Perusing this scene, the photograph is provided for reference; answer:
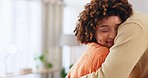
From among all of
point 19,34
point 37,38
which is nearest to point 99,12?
point 19,34

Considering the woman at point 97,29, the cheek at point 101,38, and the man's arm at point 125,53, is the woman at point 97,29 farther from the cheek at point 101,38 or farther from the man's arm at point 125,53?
the man's arm at point 125,53

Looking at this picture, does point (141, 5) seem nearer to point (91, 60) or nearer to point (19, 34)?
point (91, 60)

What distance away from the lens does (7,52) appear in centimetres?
400

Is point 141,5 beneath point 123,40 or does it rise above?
above

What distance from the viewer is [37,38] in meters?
4.49

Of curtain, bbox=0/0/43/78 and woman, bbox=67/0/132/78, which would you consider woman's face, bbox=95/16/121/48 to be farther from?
curtain, bbox=0/0/43/78

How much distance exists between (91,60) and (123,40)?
0.19 m

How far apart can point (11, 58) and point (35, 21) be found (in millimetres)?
828

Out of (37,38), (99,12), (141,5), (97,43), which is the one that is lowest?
(37,38)

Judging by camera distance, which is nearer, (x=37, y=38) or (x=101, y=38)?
(x=101, y=38)

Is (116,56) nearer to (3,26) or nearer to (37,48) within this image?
(3,26)

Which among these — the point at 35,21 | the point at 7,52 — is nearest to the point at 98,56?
the point at 7,52

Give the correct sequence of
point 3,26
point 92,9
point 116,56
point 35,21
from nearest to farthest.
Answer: point 116,56, point 92,9, point 3,26, point 35,21

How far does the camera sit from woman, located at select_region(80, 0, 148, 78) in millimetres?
779
